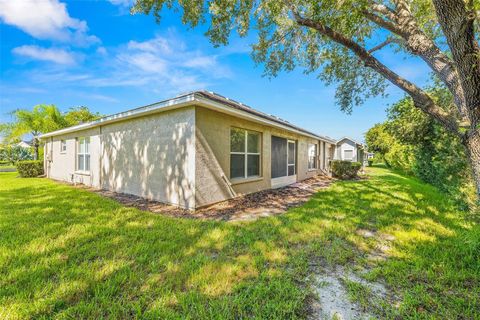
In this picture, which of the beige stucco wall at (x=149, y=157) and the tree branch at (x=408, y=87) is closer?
the tree branch at (x=408, y=87)

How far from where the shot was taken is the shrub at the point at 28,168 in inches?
528

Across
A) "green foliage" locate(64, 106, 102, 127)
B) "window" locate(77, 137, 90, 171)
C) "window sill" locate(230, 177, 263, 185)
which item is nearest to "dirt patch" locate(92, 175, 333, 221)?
"window sill" locate(230, 177, 263, 185)

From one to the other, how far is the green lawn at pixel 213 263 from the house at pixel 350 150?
28.3 metres

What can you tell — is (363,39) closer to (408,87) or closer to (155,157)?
(408,87)

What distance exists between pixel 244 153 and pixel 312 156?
888cm

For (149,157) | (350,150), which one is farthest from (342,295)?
(350,150)

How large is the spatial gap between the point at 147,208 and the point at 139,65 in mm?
7213

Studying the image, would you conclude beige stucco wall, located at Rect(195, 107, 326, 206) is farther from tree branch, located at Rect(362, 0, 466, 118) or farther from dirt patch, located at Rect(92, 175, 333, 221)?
tree branch, located at Rect(362, 0, 466, 118)

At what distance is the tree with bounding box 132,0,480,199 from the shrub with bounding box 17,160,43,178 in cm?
1440

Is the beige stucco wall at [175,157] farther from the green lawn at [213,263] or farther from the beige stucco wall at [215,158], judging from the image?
the green lawn at [213,263]

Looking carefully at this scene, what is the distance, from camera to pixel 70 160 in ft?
36.7

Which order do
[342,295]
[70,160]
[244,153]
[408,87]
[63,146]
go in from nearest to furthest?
[342,295] → [408,87] → [244,153] → [70,160] → [63,146]

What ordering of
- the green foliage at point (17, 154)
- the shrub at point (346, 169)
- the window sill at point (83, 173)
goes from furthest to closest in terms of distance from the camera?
1. the green foliage at point (17, 154)
2. the shrub at point (346, 169)
3. the window sill at point (83, 173)

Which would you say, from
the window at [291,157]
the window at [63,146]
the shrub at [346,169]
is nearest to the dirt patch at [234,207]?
the window at [291,157]
